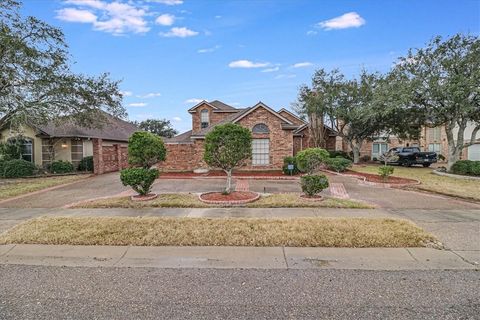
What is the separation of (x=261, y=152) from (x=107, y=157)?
10.6 metres

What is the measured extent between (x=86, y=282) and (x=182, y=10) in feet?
38.4

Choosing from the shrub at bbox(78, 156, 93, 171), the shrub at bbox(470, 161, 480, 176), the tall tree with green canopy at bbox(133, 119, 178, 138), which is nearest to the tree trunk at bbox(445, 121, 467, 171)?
the shrub at bbox(470, 161, 480, 176)

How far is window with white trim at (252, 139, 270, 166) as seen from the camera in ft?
64.4

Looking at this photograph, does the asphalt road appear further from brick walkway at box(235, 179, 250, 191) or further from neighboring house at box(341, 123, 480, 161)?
neighboring house at box(341, 123, 480, 161)

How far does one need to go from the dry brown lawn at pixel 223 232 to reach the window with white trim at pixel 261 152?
1284 cm

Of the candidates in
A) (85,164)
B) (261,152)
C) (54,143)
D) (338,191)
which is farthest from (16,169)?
(338,191)

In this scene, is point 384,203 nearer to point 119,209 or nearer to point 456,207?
point 456,207

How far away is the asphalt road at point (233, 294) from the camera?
3.23 metres

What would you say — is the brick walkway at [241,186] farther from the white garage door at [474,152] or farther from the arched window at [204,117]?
the white garage door at [474,152]

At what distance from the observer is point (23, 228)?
252 inches

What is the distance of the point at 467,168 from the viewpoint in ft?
54.9

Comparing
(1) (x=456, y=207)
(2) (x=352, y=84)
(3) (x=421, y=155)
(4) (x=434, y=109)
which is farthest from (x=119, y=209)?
(3) (x=421, y=155)

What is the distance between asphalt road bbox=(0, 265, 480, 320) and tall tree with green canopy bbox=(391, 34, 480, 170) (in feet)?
52.8

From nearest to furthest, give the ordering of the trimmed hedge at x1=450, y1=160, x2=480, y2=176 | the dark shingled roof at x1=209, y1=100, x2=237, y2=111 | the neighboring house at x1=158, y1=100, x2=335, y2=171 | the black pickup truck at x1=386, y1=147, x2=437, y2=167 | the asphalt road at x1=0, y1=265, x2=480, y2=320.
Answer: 1. the asphalt road at x1=0, y1=265, x2=480, y2=320
2. the trimmed hedge at x1=450, y1=160, x2=480, y2=176
3. the neighboring house at x1=158, y1=100, x2=335, y2=171
4. the black pickup truck at x1=386, y1=147, x2=437, y2=167
5. the dark shingled roof at x1=209, y1=100, x2=237, y2=111
